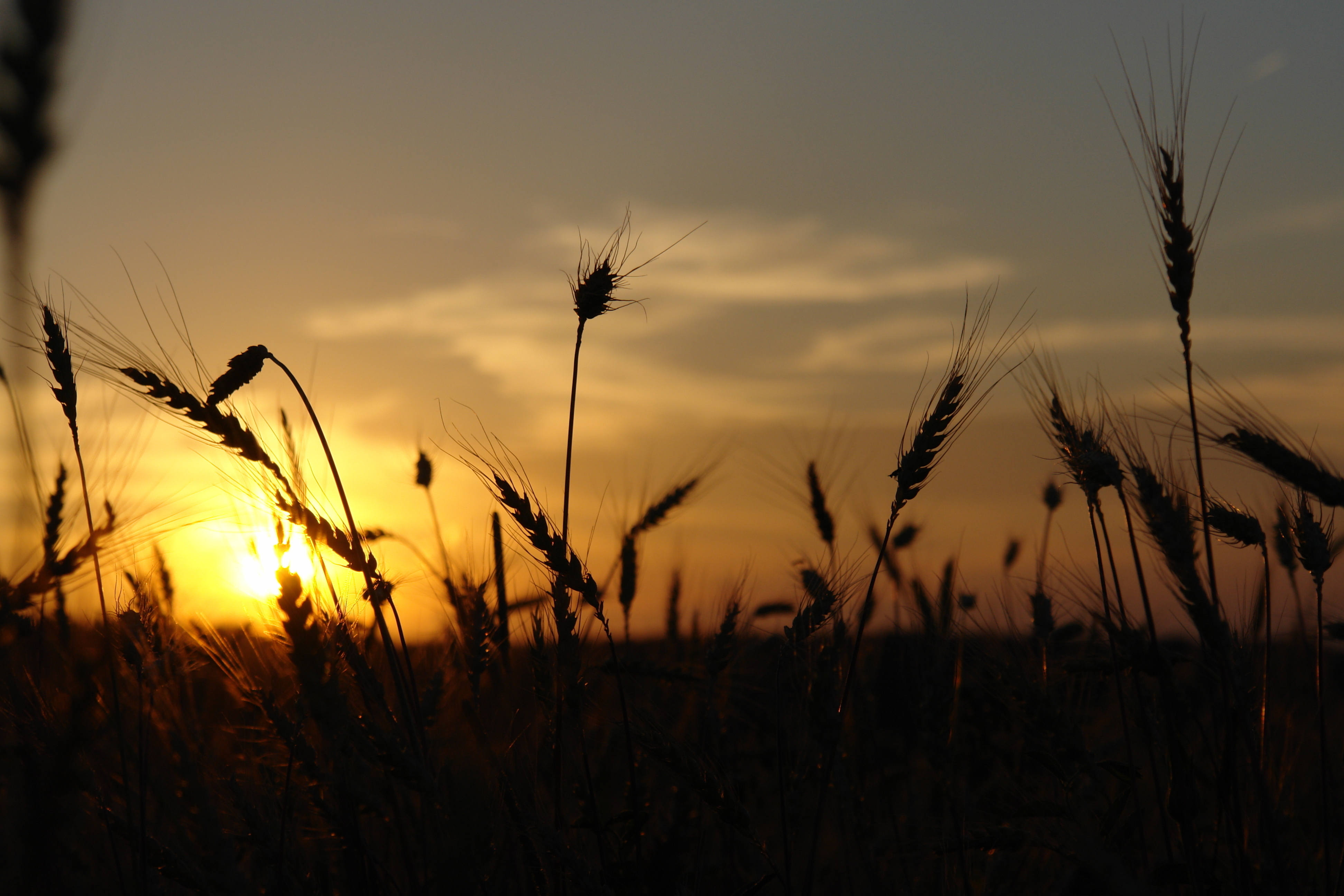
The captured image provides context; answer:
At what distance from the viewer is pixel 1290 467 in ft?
7.46

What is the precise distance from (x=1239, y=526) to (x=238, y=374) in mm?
3079

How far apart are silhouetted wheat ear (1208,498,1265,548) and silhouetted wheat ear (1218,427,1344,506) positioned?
0.37 m

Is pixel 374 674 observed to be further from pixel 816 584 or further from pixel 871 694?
pixel 871 694

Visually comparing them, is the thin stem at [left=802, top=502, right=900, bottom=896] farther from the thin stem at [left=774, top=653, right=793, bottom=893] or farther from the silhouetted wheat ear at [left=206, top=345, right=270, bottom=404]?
the silhouetted wheat ear at [left=206, top=345, right=270, bottom=404]

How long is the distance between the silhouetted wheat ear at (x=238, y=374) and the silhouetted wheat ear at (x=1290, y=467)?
2843 millimetres

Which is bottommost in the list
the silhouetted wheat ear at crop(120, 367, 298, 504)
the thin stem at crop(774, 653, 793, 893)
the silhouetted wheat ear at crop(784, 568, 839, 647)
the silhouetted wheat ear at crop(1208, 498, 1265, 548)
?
the thin stem at crop(774, 653, 793, 893)

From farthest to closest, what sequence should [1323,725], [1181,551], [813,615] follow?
[813,615] → [1323,725] → [1181,551]

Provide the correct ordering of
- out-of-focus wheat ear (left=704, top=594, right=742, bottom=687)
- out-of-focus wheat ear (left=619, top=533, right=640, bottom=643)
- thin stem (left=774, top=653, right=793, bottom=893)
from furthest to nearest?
out-of-focus wheat ear (left=619, top=533, right=640, bottom=643) < out-of-focus wheat ear (left=704, top=594, right=742, bottom=687) < thin stem (left=774, top=653, right=793, bottom=893)

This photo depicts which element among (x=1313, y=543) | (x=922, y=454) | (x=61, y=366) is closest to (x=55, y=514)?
(x=61, y=366)

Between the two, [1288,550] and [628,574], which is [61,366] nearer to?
[628,574]

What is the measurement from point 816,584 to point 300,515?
170 centimetres

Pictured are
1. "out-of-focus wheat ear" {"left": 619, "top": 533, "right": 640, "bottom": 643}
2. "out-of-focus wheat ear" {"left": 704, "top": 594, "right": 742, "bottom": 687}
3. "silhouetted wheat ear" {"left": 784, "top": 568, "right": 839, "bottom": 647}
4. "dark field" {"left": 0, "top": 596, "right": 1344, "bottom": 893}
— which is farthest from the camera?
"out-of-focus wheat ear" {"left": 619, "top": 533, "right": 640, "bottom": 643}

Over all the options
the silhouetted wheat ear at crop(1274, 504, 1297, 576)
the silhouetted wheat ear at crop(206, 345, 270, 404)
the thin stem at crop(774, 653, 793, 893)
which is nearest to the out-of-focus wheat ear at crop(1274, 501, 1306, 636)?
the silhouetted wheat ear at crop(1274, 504, 1297, 576)

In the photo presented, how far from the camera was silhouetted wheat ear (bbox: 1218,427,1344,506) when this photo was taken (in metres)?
2.25
